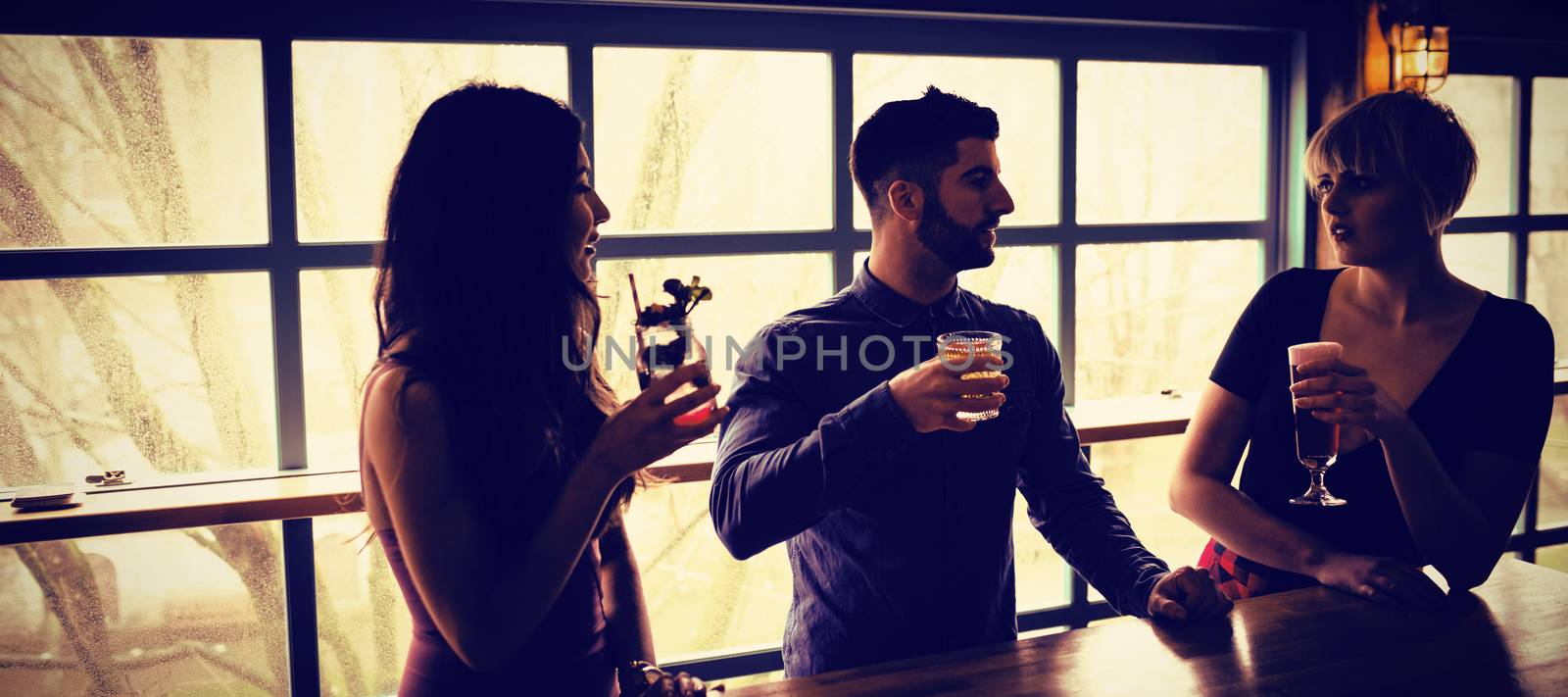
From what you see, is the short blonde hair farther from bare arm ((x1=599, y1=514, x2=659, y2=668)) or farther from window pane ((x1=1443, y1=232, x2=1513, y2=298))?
window pane ((x1=1443, y1=232, x2=1513, y2=298))

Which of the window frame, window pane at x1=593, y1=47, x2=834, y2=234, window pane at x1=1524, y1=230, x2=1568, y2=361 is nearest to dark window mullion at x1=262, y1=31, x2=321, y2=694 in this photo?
the window frame

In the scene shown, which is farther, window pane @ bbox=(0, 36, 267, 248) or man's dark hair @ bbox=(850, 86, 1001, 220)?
window pane @ bbox=(0, 36, 267, 248)

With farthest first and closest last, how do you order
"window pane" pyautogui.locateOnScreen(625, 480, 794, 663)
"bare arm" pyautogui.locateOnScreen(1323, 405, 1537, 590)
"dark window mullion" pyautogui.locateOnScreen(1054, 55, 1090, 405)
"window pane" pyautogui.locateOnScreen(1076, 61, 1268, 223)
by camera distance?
"window pane" pyautogui.locateOnScreen(1076, 61, 1268, 223) < "dark window mullion" pyautogui.locateOnScreen(1054, 55, 1090, 405) < "window pane" pyautogui.locateOnScreen(625, 480, 794, 663) < "bare arm" pyautogui.locateOnScreen(1323, 405, 1537, 590)

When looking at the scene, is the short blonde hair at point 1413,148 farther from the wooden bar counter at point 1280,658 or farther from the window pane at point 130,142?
the window pane at point 130,142

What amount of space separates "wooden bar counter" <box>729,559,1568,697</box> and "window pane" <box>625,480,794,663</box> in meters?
1.74

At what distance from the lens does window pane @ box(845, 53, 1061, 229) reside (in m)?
3.16

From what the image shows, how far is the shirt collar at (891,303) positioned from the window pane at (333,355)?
1443mm

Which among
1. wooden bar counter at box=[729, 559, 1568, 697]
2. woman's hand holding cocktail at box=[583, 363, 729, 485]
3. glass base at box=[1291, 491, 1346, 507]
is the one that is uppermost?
woman's hand holding cocktail at box=[583, 363, 729, 485]

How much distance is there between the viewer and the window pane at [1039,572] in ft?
11.5

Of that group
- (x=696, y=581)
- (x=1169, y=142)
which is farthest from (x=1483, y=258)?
(x=696, y=581)

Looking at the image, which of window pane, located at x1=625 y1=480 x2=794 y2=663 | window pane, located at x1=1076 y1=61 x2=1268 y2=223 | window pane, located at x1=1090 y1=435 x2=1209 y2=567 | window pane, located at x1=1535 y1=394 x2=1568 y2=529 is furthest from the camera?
window pane, located at x1=1535 y1=394 x2=1568 y2=529

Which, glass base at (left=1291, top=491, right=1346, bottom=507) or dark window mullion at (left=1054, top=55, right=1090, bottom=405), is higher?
dark window mullion at (left=1054, top=55, right=1090, bottom=405)

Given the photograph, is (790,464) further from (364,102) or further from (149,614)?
(149,614)

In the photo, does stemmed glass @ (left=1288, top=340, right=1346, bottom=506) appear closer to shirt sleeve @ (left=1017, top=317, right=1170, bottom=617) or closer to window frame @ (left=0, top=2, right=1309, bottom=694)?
shirt sleeve @ (left=1017, top=317, right=1170, bottom=617)
